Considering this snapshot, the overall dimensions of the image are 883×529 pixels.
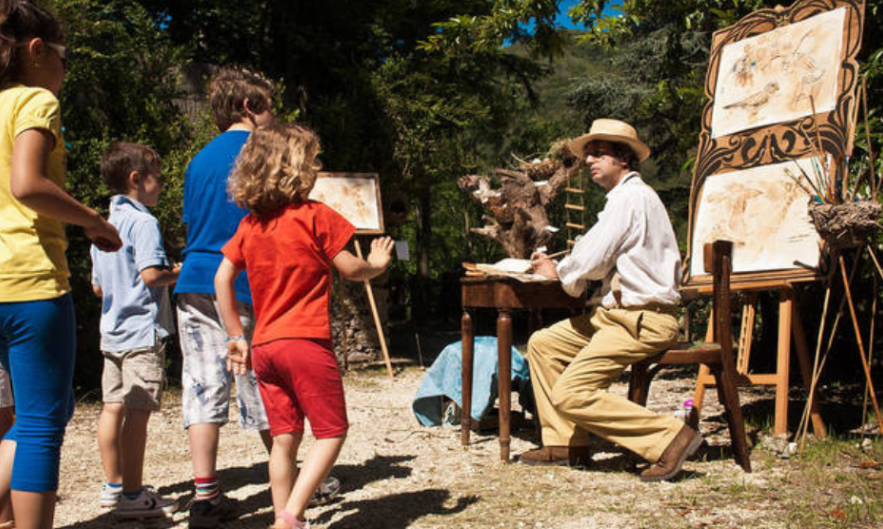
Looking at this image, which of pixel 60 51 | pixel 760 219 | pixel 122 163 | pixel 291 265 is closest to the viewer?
pixel 60 51

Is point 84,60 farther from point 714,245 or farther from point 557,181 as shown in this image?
point 714,245

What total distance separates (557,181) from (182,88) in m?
3.98

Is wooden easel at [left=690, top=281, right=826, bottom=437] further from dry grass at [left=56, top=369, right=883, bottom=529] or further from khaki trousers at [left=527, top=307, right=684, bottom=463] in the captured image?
khaki trousers at [left=527, top=307, right=684, bottom=463]

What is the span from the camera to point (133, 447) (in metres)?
3.16

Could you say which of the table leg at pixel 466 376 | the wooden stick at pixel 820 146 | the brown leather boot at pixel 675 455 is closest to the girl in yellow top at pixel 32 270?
the brown leather boot at pixel 675 455

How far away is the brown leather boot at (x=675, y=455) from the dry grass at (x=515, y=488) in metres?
0.05

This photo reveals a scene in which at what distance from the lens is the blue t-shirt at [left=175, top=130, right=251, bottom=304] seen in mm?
3053

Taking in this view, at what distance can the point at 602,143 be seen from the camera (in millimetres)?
3865

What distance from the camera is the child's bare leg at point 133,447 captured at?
3154mm

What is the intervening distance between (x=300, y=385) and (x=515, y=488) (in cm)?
136

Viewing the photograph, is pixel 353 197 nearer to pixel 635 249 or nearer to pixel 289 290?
pixel 635 249

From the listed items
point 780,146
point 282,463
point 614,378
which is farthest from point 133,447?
point 780,146

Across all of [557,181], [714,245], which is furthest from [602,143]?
[557,181]

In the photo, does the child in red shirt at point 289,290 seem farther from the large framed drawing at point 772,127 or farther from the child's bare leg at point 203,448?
the large framed drawing at point 772,127
